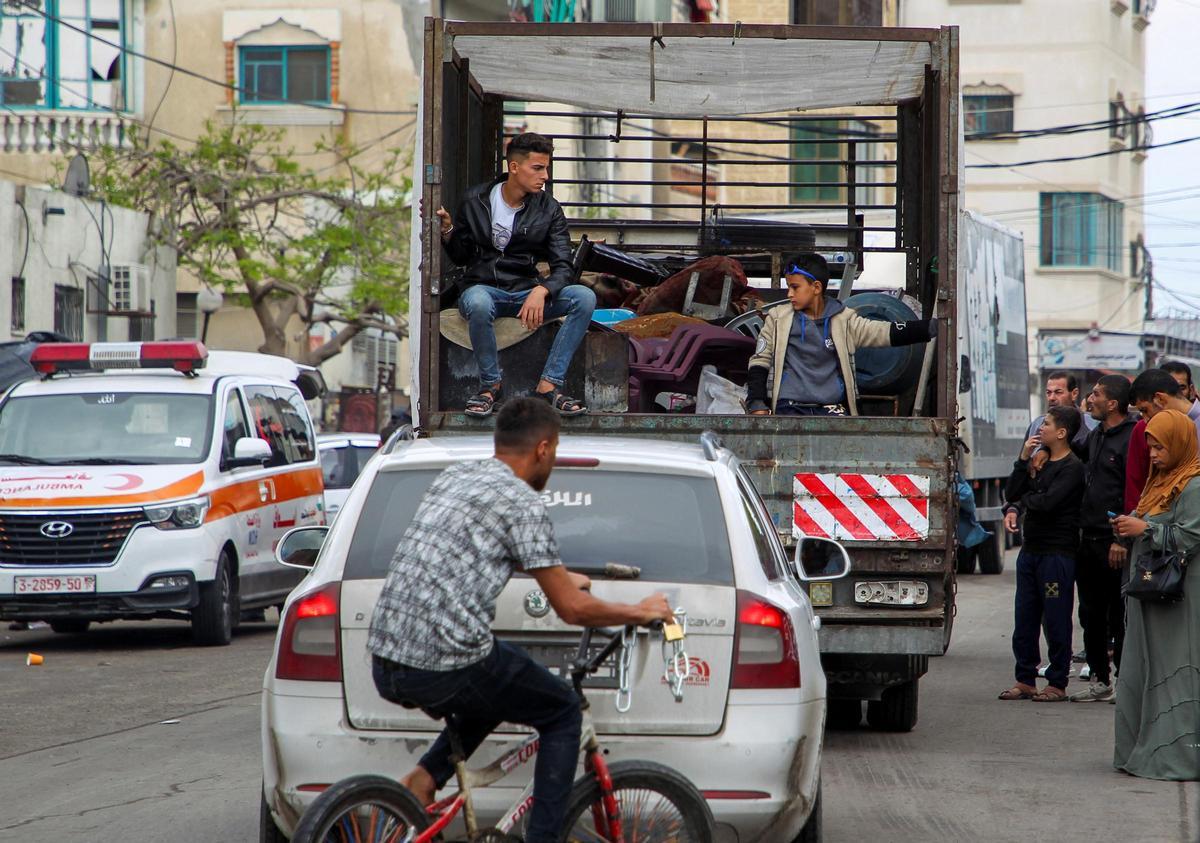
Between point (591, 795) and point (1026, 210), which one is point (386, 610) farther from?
point (1026, 210)

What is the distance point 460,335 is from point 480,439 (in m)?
2.93

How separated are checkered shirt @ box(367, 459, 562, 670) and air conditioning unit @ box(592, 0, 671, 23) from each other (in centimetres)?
3360

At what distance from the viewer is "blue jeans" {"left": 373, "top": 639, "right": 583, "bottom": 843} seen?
16.6 feet

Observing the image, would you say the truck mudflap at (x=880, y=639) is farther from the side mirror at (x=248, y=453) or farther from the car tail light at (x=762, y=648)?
the side mirror at (x=248, y=453)

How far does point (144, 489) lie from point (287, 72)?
24524 millimetres

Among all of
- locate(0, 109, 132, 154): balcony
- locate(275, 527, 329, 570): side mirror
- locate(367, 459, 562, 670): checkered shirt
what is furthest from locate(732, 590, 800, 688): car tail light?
locate(0, 109, 132, 154): balcony

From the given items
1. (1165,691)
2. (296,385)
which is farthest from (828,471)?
(296,385)

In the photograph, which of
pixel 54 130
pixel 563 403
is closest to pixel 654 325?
pixel 563 403

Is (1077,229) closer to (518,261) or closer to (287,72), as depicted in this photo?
(287,72)

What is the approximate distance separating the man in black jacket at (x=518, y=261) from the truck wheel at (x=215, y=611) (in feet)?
16.7

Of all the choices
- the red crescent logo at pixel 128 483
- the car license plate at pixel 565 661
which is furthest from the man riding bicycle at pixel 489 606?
the red crescent logo at pixel 128 483

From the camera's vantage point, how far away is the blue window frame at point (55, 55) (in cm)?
3306

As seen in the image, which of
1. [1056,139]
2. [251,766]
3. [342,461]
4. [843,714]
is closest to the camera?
[251,766]

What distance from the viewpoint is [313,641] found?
578cm
